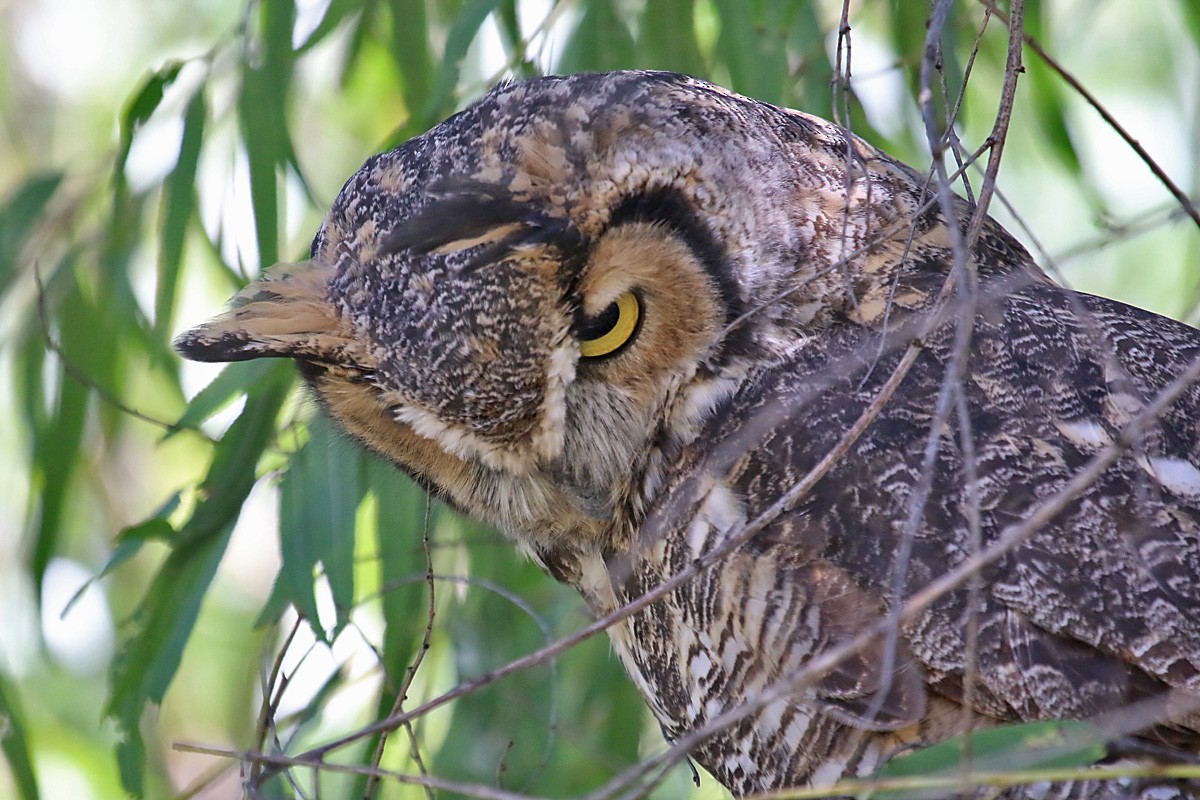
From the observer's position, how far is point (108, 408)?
2.50 metres

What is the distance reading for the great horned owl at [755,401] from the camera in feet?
3.89

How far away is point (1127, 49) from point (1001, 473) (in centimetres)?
416

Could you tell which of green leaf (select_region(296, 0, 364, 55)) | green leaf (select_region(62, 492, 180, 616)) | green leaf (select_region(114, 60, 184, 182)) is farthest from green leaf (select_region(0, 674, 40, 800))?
green leaf (select_region(296, 0, 364, 55))

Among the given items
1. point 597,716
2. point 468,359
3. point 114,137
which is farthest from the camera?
point 114,137

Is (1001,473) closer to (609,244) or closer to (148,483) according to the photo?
(609,244)

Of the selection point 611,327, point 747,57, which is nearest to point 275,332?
point 611,327

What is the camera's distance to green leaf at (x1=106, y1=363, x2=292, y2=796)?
1866 mm

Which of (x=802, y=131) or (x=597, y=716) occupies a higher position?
(x=802, y=131)

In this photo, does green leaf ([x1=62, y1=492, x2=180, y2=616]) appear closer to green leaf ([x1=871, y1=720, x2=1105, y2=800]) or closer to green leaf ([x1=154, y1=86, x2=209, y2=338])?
green leaf ([x1=154, y1=86, x2=209, y2=338])

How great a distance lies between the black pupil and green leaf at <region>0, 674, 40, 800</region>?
49.5 inches

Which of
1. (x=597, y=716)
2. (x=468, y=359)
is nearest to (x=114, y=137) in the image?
(x=597, y=716)

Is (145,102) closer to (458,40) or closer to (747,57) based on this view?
(458,40)

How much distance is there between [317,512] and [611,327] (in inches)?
26.2

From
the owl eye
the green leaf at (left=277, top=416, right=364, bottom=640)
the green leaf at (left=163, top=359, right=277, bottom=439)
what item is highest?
the owl eye
